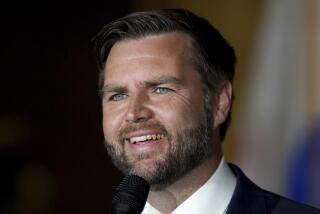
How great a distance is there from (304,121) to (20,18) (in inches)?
48.9

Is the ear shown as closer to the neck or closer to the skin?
the skin

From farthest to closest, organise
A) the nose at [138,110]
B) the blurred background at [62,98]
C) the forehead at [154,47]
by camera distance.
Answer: the blurred background at [62,98] → the forehead at [154,47] → the nose at [138,110]

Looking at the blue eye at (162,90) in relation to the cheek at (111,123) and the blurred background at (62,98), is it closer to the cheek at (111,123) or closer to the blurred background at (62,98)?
the cheek at (111,123)

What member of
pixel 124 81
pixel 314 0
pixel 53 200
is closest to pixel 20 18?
pixel 53 200

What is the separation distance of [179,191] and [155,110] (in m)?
0.19

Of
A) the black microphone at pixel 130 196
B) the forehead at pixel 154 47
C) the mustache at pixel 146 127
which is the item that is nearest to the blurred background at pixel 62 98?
the forehead at pixel 154 47

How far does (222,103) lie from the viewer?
5.54 ft

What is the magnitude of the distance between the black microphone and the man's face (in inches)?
7.3

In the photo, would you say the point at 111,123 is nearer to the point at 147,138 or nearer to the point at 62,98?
the point at 147,138

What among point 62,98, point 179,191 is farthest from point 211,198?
point 62,98

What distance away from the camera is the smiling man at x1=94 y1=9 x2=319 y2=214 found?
149 cm

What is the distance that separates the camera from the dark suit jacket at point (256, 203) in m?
1.50

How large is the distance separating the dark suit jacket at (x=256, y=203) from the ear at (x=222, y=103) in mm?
156

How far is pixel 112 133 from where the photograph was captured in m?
1.55
